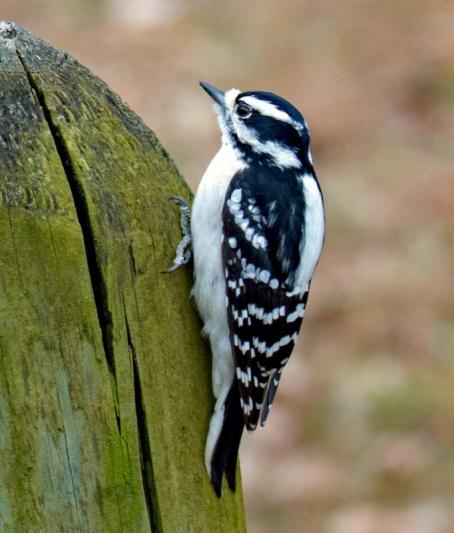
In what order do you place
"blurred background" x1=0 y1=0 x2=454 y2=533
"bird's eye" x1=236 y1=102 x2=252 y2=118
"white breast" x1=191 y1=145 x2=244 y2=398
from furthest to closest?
"blurred background" x1=0 y1=0 x2=454 y2=533, "bird's eye" x1=236 y1=102 x2=252 y2=118, "white breast" x1=191 y1=145 x2=244 y2=398

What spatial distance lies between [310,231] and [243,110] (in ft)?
2.05

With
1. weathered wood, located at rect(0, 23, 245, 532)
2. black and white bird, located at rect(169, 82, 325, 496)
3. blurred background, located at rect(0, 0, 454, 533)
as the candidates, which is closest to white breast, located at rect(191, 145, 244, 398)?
black and white bird, located at rect(169, 82, 325, 496)

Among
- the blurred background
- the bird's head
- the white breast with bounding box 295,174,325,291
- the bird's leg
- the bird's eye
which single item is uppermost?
the blurred background

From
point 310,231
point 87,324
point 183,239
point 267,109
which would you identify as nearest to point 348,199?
point 267,109

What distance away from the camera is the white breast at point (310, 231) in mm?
3922

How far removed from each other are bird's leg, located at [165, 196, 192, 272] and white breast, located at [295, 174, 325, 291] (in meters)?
0.76

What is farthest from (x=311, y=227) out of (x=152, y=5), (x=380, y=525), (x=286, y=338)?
(x=152, y=5)

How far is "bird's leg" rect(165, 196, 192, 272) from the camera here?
9.84ft

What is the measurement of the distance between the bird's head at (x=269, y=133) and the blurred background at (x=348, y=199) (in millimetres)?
2924

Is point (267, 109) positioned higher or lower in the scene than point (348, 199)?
lower

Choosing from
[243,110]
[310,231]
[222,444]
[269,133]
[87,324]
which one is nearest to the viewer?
[87,324]

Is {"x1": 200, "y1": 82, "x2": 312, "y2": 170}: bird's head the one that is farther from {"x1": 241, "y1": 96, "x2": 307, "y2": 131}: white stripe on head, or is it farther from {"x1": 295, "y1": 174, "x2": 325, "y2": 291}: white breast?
{"x1": 295, "y1": 174, "x2": 325, "y2": 291}: white breast

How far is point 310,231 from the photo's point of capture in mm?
4023

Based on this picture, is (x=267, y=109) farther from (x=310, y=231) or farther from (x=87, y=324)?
(x=87, y=324)
